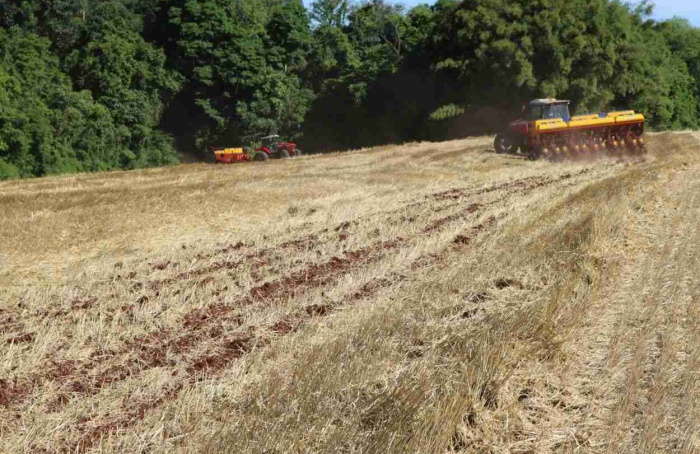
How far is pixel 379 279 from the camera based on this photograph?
8.66 m

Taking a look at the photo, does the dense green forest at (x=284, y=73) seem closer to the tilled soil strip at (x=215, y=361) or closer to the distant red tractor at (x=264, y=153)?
the distant red tractor at (x=264, y=153)

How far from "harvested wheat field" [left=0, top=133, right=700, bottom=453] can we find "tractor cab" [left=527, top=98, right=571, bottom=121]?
11822 mm

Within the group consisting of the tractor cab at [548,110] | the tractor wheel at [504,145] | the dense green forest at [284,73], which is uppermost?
the dense green forest at [284,73]

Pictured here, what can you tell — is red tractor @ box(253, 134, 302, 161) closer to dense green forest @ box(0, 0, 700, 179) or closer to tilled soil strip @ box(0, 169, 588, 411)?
dense green forest @ box(0, 0, 700, 179)

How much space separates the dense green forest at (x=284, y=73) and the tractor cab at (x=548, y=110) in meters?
14.5

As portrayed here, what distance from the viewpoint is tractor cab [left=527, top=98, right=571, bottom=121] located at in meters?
25.6

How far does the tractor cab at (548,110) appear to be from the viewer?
25.6m

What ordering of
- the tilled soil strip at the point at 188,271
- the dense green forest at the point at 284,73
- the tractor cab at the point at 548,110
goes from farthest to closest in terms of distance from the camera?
the dense green forest at the point at 284,73, the tractor cab at the point at 548,110, the tilled soil strip at the point at 188,271

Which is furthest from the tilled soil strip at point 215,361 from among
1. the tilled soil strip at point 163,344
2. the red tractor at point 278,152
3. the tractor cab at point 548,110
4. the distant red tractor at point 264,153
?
the distant red tractor at point 264,153

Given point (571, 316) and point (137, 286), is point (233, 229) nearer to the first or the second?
point (137, 286)

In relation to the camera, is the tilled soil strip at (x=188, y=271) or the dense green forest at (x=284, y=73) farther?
the dense green forest at (x=284, y=73)

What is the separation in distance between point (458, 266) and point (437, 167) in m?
14.9

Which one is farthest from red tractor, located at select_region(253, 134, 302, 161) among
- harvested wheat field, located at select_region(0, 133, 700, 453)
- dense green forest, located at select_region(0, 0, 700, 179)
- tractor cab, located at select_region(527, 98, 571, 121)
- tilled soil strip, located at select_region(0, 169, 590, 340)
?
harvested wheat field, located at select_region(0, 133, 700, 453)

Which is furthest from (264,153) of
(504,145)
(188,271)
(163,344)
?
(163,344)
